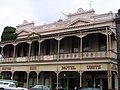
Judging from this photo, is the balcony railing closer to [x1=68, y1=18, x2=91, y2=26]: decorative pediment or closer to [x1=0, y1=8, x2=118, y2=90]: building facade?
[x1=0, y1=8, x2=118, y2=90]: building facade

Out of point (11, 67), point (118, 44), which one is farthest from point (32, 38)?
point (118, 44)

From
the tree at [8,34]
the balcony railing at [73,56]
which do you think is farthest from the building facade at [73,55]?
the tree at [8,34]

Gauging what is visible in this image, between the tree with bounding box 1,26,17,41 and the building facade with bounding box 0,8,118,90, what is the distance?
4.99 ft

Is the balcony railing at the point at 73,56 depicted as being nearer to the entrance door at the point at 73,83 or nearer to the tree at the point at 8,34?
the entrance door at the point at 73,83

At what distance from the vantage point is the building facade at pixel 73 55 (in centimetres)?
2670

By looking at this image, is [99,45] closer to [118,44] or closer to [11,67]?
[118,44]

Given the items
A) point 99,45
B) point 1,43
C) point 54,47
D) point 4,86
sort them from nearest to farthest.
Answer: point 4,86, point 99,45, point 54,47, point 1,43

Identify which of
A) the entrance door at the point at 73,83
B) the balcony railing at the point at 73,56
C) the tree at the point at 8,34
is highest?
the tree at the point at 8,34

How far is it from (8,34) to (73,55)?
14.9m

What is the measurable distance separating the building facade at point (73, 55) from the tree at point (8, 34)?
4.99 ft

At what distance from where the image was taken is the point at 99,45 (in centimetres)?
2947

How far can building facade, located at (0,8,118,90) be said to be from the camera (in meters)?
26.7

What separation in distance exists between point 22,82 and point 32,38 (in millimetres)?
8342

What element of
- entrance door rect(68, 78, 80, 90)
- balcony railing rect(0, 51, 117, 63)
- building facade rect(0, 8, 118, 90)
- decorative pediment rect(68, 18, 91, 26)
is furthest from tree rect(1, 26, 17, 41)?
entrance door rect(68, 78, 80, 90)
